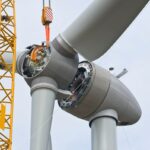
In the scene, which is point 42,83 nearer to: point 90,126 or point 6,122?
point 90,126

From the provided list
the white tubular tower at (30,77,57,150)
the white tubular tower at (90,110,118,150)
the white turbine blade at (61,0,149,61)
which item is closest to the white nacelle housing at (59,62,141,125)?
the white tubular tower at (90,110,118,150)

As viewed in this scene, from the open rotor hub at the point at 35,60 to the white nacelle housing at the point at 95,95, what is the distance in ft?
5.50

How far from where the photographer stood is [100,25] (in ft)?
67.9

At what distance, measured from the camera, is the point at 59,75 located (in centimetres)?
2242

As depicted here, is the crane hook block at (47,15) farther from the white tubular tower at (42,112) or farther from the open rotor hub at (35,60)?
the white tubular tower at (42,112)

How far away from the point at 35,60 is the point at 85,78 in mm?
→ 2080

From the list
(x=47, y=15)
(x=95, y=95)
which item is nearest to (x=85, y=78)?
(x=95, y=95)

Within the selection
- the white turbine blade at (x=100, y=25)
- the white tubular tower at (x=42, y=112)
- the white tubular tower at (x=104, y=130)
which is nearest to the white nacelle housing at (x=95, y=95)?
the white tubular tower at (x=104, y=130)

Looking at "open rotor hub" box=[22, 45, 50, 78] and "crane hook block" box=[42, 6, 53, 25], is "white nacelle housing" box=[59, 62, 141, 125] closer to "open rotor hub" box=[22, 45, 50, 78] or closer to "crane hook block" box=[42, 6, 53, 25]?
"open rotor hub" box=[22, 45, 50, 78]

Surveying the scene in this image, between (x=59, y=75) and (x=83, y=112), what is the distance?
2397 millimetres

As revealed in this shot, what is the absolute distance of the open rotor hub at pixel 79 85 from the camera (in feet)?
77.3

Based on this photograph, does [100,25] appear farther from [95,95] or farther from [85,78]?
[95,95]

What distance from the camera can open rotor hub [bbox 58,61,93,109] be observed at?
77.3 feet

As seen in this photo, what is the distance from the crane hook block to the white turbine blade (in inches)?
128
